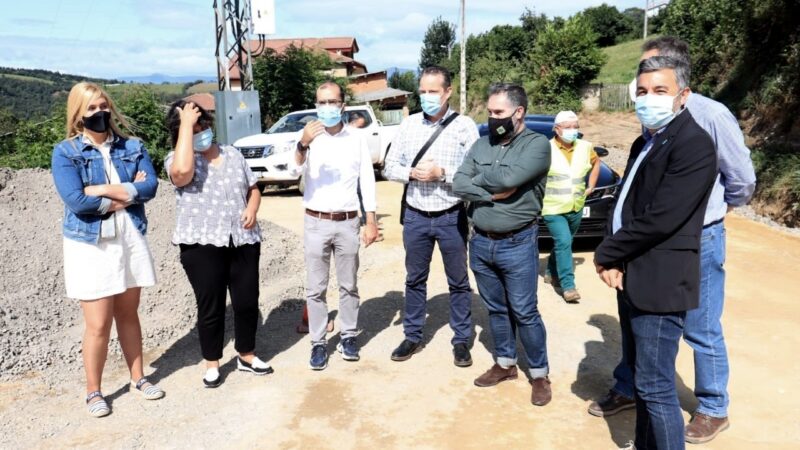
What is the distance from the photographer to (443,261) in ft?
14.4

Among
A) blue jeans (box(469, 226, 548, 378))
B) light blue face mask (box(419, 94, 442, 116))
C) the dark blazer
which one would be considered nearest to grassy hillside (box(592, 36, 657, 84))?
light blue face mask (box(419, 94, 442, 116))

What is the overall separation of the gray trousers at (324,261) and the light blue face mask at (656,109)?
2.19m

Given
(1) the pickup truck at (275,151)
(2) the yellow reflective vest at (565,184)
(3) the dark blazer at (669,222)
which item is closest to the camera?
(3) the dark blazer at (669,222)

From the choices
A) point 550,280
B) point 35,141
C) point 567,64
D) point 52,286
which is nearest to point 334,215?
point 52,286

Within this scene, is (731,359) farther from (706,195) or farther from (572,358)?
(706,195)

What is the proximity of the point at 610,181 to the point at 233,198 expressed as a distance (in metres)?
5.34

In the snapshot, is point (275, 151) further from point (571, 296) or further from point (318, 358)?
point (318, 358)

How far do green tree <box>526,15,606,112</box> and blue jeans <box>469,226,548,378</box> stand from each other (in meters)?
26.3

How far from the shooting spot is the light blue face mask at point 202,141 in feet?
12.4

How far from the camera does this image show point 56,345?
4.52 meters

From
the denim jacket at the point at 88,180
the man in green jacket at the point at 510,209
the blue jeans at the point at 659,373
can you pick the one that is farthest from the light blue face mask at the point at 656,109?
the denim jacket at the point at 88,180

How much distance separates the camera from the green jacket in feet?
11.9

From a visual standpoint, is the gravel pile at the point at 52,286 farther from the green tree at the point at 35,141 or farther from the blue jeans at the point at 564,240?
the green tree at the point at 35,141

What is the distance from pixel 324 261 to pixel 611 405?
2.12m
